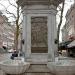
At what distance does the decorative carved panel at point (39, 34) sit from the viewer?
35.8 ft

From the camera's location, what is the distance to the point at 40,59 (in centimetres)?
1082

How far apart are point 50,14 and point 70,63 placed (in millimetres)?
2547

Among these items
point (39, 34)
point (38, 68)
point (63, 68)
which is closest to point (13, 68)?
point (38, 68)

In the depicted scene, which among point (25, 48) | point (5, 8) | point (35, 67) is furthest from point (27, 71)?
point (5, 8)

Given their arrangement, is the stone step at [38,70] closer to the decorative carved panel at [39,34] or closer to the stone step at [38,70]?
the stone step at [38,70]

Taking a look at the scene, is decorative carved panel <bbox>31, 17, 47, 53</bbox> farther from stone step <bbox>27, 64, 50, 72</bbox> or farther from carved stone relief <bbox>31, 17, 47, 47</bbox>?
stone step <bbox>27, 64, 50, 72</bbox>

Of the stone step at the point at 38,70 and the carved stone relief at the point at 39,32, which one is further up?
the carved stone relief at the point at 39,32

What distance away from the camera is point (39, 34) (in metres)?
10.9

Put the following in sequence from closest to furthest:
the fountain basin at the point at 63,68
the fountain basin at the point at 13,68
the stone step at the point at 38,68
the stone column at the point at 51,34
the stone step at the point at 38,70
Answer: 1. the fountain basin at the point at 63,68
2. the fountain basin at the point at 13,68
3. the stone step at the point at 38,70
4. the stone step at the point at 38,68
5. the stone column at the point at 51,34

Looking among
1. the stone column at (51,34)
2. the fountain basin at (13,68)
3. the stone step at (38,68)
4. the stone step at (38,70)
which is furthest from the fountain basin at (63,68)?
the stone column at (51,34)

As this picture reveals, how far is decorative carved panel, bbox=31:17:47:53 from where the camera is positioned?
35.8 feet

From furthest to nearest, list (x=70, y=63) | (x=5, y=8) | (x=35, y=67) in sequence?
(x=5, y=8) < (x=35, y=67) < (x=70, y=63)

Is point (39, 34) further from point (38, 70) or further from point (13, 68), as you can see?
point (13, 68)

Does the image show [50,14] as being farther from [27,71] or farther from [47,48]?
[27,71]
